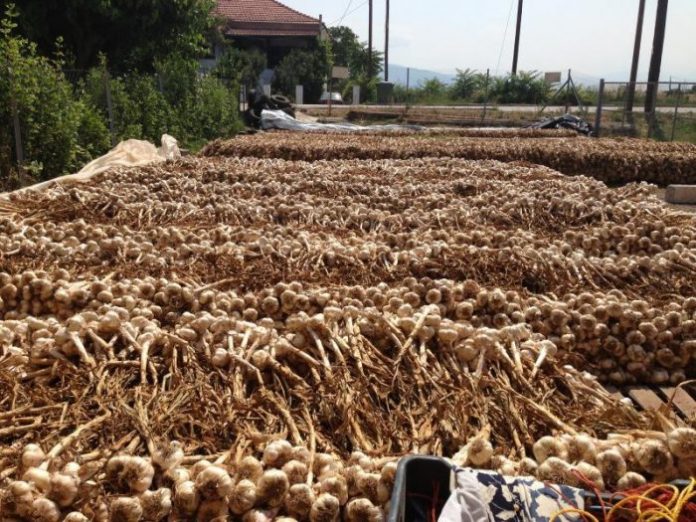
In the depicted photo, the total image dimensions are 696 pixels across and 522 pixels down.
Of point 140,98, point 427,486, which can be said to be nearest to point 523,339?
point 427,486

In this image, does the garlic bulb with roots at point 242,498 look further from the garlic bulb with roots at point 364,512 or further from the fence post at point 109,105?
the fence post at point 109,105

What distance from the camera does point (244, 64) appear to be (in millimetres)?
29328

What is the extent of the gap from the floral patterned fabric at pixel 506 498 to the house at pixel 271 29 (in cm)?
3188

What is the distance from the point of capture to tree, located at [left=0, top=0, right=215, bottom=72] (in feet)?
41.8

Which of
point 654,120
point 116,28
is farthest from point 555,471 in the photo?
point 654,120

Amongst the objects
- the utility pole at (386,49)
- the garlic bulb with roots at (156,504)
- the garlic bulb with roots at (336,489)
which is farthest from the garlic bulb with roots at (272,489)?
the utility pole at (386,49)

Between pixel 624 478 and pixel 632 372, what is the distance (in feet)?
5.05

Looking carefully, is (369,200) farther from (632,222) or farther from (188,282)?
(188,282)

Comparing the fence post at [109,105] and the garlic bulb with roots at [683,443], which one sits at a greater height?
the fence post at [109,105]

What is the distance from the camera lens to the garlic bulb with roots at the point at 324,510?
5.46 ft

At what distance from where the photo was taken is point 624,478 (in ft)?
5.64

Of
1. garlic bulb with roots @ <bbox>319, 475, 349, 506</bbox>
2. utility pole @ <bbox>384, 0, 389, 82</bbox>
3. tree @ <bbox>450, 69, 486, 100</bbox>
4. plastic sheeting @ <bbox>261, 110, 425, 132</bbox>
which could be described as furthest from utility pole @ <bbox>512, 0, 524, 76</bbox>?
garlic bulb with roots @ <bbox>319, 475, 349, 506</bbox>

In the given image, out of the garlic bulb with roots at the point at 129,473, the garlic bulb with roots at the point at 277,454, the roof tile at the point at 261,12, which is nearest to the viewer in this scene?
the garlic bulb with roots at the point at 129,473

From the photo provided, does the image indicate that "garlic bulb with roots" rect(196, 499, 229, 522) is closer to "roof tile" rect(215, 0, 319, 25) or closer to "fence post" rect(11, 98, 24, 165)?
"fence post" rect(11, 98, 24, 165)
